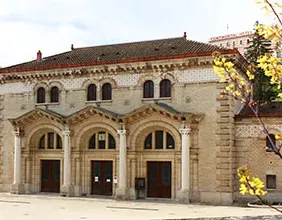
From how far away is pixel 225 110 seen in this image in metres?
27.6

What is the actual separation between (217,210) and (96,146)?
980 cm

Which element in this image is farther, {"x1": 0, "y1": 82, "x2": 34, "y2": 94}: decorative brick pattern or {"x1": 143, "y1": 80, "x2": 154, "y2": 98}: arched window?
{"x1": 0, "y1": 82, "x2": 34, "y2": 94}: decorative brick pattern

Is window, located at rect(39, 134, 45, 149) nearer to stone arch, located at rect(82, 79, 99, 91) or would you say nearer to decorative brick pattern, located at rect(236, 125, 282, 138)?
stone arch, located at rect(82, 79, 99, 91)

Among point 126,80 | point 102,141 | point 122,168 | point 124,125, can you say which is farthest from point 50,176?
point 126,80

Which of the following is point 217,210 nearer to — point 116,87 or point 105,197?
point 105,197

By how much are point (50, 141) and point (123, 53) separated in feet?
25.5

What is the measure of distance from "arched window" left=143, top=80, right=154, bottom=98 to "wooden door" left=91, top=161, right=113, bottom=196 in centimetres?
493

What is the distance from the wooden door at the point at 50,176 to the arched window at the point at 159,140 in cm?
663

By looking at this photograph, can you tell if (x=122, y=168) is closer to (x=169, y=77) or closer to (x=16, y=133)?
(x=169, y=77)

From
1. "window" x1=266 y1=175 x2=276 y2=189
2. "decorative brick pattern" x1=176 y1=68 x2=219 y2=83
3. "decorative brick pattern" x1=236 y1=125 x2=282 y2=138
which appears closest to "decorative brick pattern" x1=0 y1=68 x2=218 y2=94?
"decorative brick pattern" x1=176 y1=68 x2=219 y2=83

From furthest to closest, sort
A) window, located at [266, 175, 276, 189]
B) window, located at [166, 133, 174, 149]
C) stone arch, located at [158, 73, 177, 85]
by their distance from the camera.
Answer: window, located at [166, 133, 174, 149], stone arch, located at [158, 73, 177, 85], window, located at [266, 175, 276, 189]

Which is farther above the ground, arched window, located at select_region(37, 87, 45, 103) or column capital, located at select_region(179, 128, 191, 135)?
arched window, located at select_region(37, 87, 45, 103)

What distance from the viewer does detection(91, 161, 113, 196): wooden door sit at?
31016 millimetres

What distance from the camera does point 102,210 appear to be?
25406mm
